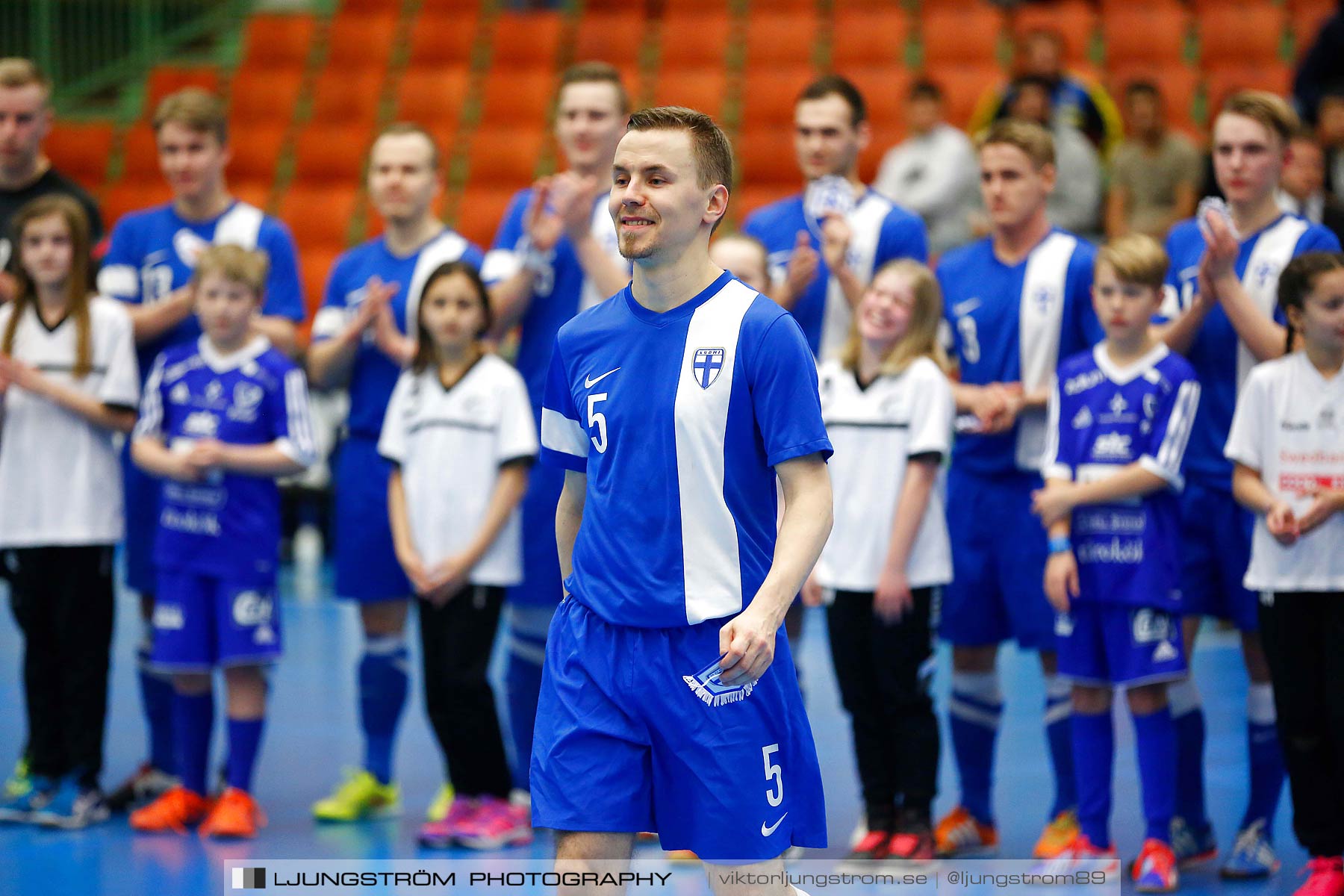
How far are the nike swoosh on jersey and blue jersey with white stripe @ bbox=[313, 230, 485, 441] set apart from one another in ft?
Result: 8.07

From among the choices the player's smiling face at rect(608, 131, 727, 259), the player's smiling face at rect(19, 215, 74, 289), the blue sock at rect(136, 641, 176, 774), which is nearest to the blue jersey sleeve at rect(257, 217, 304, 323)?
the player's smiling face at rect(19, 215, 74, 289)

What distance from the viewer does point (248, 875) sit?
436 centimetres

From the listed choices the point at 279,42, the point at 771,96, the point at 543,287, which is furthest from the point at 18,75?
the point at 279,42

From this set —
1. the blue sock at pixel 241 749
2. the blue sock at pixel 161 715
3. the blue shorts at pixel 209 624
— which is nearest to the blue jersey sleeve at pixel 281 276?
the blue shorts at pixel 209 624

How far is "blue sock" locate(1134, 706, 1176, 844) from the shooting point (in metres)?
4.54

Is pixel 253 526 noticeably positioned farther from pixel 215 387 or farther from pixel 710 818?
pixel 710 818

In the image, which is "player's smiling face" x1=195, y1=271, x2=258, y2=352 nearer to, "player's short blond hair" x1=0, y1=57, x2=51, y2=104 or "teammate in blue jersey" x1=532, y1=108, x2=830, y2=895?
"player's short blond hair" x1=0, y1=57, x2=51, y2=104

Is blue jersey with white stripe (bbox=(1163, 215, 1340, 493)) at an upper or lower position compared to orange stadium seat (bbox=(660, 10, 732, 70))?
lower

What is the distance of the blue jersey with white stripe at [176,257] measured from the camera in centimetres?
556

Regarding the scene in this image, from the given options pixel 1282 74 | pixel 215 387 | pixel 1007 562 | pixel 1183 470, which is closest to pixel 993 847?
pixel 1007 562

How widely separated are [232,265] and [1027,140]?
265 centimetres

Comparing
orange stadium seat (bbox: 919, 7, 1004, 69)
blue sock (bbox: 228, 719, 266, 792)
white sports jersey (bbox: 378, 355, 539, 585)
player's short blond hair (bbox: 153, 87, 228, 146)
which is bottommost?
blue sock (bbox: 228, 719, 266, 792)

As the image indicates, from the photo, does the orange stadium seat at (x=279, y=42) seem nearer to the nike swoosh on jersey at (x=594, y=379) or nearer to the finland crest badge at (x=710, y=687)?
the nike swoosh on jersey at (x=594, y=379)

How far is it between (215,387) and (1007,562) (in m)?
2.71
